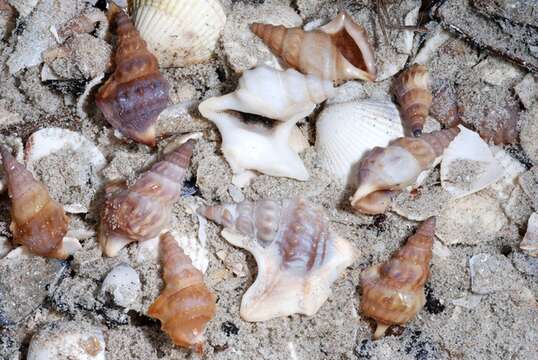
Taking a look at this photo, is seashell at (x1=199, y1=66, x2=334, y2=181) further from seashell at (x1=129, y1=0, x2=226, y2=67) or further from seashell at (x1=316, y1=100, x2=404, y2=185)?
seashell at (x1=129, y1=0, x2=226, y2=67)

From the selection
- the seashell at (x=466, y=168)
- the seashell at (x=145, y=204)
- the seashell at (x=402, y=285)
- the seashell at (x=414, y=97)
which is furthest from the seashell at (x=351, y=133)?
the seashell at (x=145, y=204)

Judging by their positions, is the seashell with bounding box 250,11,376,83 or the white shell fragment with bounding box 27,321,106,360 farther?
the seashell with bounding box 250,11,376,83

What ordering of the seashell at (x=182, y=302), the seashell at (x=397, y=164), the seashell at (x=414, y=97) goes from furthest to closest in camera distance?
the seashell at (x=414, y=97), the seashell at (x=397, y=164), the seashell at (x=182, y=302)

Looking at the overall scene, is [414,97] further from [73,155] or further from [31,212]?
[31,212]

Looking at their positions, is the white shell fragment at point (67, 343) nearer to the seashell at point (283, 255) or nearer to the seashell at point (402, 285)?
the seashell at point (283, 255)

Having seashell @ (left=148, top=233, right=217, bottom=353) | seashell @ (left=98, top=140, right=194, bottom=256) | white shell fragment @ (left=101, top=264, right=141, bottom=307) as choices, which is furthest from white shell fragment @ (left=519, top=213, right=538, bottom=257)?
white shell fragment @ (left=101, top=264, right=141, bottom=307)

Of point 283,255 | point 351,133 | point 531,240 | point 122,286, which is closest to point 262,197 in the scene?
point 283,255
